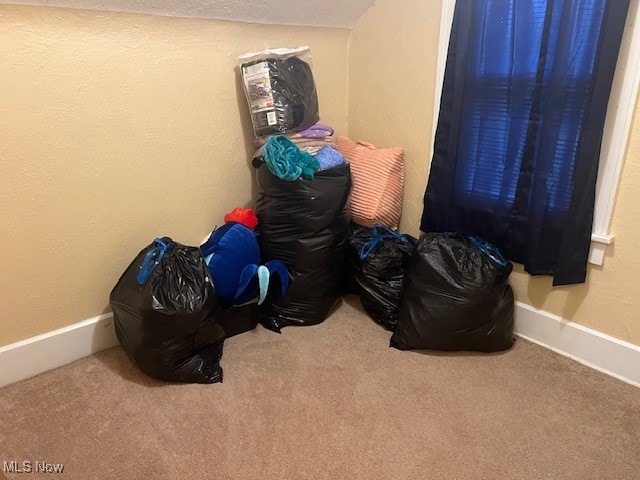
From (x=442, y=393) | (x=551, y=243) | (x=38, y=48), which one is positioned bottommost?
(x=442, y=393)

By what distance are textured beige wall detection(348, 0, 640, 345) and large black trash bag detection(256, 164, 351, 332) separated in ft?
1.35

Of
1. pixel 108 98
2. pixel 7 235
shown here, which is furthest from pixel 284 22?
pixel 7 235

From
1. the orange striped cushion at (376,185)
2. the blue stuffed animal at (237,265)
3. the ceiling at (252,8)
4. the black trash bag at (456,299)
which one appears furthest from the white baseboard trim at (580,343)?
the ceiling at (252,8)

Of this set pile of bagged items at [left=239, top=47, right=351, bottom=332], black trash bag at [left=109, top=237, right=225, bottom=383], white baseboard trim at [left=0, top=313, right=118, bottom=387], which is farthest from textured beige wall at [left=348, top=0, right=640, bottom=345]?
white baseboard trim at [left=0, top=313, right=118, bottom=387]

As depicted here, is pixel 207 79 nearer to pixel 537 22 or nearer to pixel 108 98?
pixel 108 98

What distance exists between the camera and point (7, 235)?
1633 mm

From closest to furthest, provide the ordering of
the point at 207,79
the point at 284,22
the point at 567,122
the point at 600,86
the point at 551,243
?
the point at 600,86 < the point at 567,122 < the point at 551,243 < the point at 207,79 < the point at 284,22

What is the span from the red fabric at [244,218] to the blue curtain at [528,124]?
837 mm

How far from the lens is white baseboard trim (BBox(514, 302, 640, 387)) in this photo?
5.73 feet

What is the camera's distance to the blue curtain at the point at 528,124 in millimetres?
1566

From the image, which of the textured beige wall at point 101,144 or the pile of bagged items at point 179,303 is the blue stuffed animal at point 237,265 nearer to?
the pile of bagged items at point 179,303

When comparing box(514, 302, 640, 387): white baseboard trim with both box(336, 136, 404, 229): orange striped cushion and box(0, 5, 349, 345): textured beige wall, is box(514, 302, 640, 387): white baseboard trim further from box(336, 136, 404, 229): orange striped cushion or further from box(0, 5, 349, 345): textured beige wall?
box(0, 5, 349, 345): textured beige wall

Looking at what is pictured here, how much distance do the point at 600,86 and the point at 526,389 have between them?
107 cm

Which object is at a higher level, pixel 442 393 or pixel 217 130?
pixel 217 130
